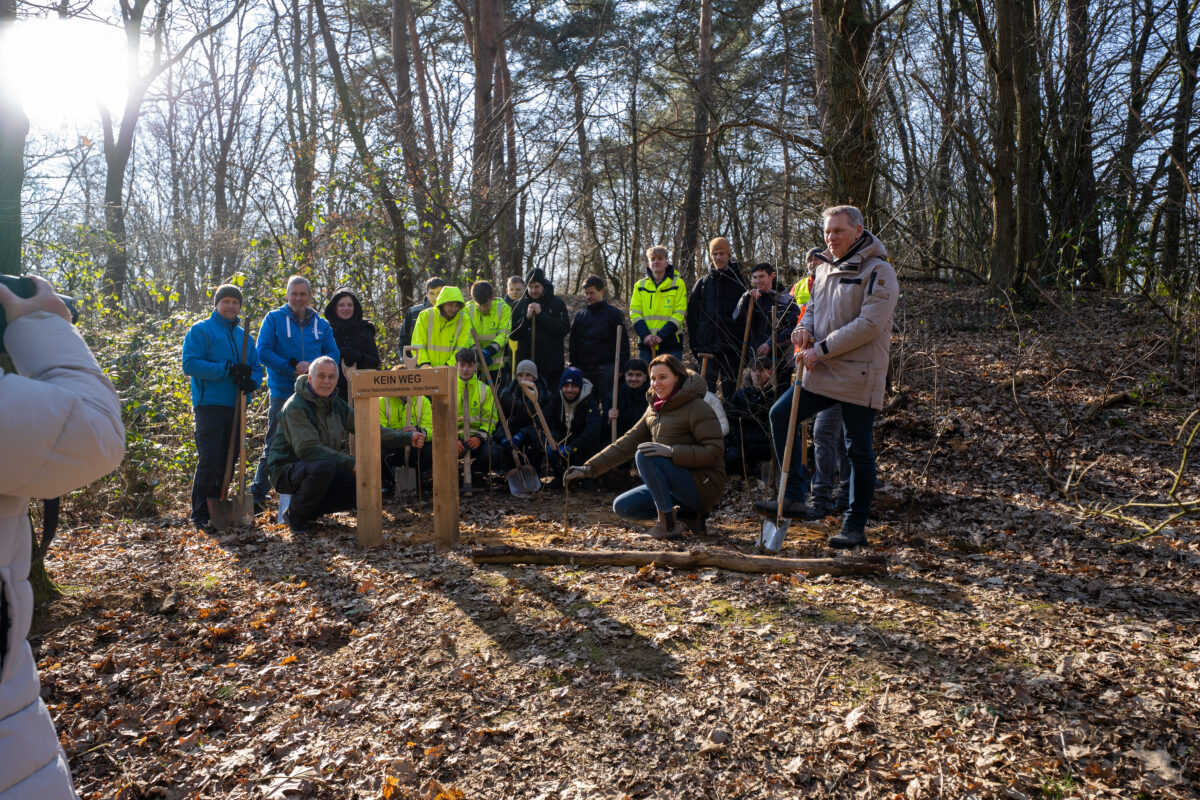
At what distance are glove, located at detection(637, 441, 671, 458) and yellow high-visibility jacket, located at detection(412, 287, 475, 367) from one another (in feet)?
10.8

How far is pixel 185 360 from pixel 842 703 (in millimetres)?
6141

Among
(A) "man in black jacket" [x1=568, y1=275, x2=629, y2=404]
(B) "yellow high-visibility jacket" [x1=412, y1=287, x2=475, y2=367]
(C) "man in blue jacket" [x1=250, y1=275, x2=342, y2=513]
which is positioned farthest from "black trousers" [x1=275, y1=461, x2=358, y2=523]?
(A) "man in black jacket" [x1=568, y1=275, x2=629, y2=404]

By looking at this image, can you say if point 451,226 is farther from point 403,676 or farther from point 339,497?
point 403,676

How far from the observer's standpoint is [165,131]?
947 inches

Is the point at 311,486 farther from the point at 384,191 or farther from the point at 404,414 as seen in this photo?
the point at 384,191

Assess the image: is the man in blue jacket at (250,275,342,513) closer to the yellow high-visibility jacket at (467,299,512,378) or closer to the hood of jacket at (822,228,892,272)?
the yellow high-visibility jacket at (467,299,512,378)

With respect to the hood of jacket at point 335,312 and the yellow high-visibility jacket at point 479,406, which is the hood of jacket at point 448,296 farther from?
the hood of jacket at point 335,312

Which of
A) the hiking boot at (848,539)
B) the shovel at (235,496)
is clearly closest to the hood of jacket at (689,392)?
the hiking boot at (848,539)

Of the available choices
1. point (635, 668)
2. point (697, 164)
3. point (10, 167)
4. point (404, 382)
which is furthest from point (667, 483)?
point (697, 164)

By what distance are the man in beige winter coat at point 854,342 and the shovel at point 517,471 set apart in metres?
3.46

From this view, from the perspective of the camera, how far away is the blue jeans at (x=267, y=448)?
763 cm

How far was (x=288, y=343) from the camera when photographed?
7.72 metres

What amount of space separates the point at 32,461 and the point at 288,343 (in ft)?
21.6

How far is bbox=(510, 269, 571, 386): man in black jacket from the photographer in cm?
937
